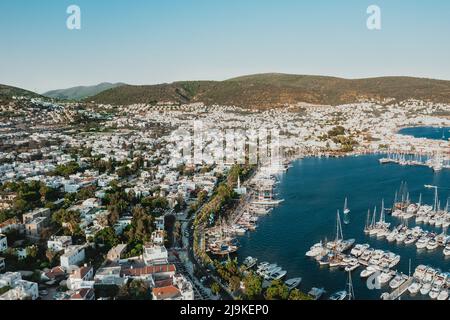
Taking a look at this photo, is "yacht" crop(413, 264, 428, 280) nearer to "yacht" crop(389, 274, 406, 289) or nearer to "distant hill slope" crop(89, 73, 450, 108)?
"yacht" crop(389, 274, 406, 289)

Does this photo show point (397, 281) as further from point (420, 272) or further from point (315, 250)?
point (315, 250)

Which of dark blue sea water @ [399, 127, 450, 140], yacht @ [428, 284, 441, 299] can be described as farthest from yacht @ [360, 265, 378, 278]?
dark blue sea water @ [399, 127, 450, 140]

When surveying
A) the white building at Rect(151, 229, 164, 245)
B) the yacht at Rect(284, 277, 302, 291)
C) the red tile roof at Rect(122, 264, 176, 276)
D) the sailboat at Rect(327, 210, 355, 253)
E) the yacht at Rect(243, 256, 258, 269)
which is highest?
the white building at Rect(151, 229, 164, 245)

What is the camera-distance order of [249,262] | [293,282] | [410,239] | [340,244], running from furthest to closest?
1. [410,239]
2. [340,244]
3. [249,262]
4. [293,282]

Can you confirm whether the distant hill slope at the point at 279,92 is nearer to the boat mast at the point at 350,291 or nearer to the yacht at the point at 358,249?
the yacht at the point at 358,249

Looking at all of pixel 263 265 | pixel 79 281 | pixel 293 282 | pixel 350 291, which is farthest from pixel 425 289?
pixel 79 281

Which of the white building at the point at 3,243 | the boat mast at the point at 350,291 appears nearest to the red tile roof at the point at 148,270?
the white building at the point at 3,243
